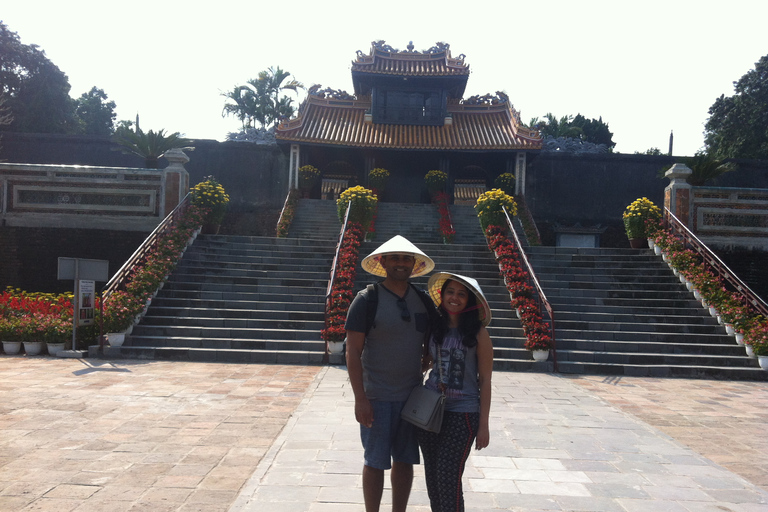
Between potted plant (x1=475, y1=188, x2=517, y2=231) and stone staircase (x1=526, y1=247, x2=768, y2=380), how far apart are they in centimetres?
111

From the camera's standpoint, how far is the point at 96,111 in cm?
4228

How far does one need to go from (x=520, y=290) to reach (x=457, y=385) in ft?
27.6

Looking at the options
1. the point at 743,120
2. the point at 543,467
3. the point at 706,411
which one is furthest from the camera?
the point at 743,120

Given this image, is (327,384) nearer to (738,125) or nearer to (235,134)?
(235,134)

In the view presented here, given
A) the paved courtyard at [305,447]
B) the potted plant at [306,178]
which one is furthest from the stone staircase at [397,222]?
the paved courtyard at [305,447]

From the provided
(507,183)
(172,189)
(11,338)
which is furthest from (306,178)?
(11,338)

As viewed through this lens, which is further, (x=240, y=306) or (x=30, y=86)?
(x=30, y=86)

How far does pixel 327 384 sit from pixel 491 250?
710 cm

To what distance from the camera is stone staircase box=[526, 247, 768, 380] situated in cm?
970

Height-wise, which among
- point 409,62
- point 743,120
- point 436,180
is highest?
point 409,62

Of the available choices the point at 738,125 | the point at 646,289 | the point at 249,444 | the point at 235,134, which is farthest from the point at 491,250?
the point at 738,125

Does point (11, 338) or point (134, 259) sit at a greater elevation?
point (134, 259)

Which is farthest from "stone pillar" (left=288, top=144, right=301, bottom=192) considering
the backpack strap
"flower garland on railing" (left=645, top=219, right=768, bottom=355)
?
the backpack strap

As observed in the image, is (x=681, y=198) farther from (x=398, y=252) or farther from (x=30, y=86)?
(x=30, y=86)
